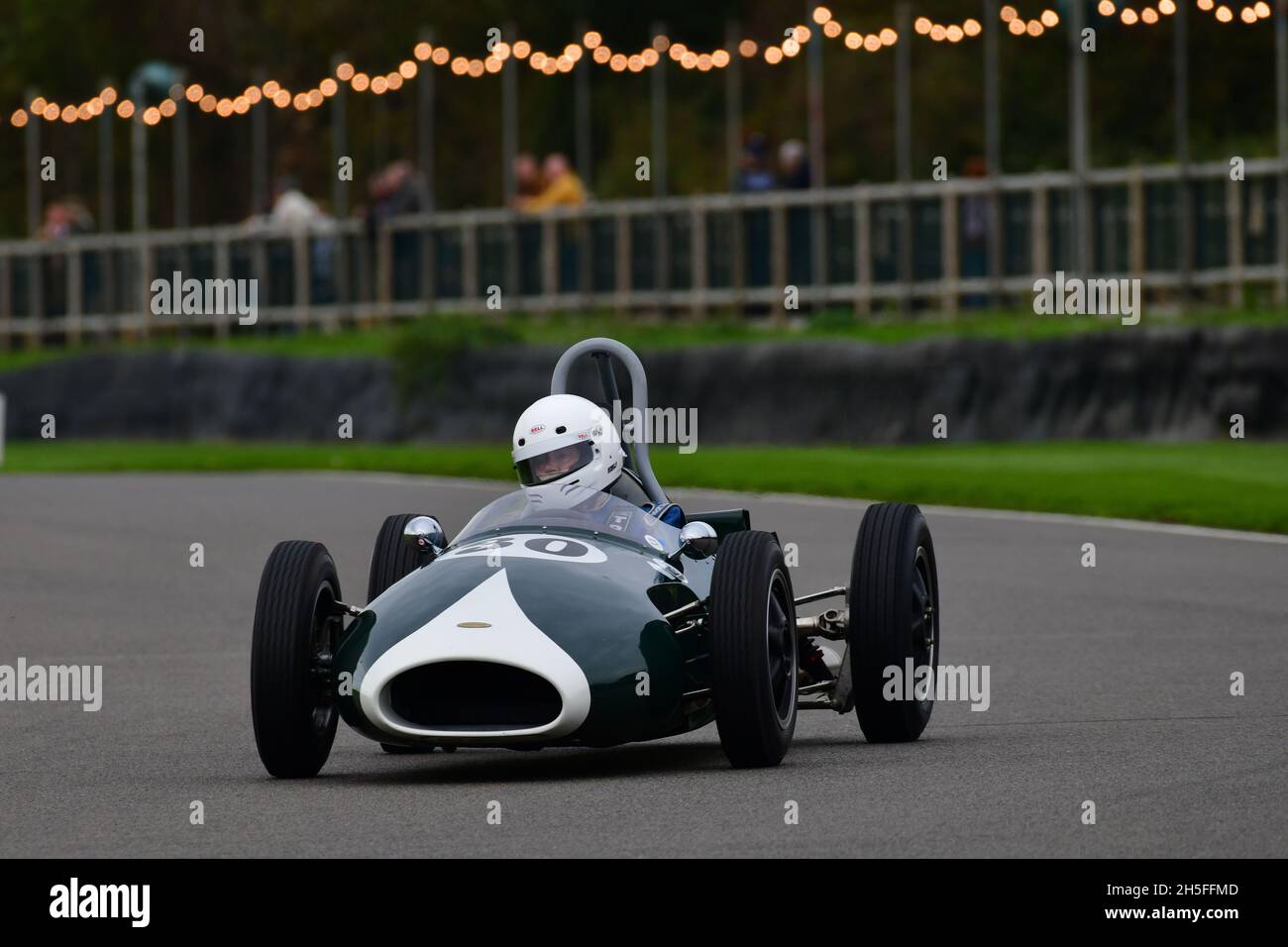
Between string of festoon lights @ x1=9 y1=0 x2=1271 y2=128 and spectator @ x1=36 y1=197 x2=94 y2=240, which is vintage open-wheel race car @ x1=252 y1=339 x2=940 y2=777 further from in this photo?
spectator @ x1=36 y1=197 x2=94 y2=240

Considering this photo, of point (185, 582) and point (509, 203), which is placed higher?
point (509, 203)

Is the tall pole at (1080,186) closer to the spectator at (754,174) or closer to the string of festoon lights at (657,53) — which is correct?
the string of festoon lights at (657,53)

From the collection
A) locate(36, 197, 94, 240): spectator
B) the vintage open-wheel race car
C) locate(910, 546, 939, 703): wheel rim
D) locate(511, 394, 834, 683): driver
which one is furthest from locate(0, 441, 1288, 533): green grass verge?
locate(36, 197, 94, 240): spectator

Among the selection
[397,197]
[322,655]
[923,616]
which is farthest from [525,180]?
[322,655]

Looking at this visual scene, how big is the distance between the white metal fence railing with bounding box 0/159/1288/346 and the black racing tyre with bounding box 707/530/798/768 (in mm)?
17789

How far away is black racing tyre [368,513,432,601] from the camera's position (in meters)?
10.6

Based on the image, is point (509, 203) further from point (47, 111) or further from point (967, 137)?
point (967, 137)

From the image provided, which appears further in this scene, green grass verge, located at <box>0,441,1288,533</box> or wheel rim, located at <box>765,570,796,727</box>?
green grass verge, located at <box>0,441,1288,533</box>

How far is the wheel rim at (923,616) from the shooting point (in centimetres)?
1037

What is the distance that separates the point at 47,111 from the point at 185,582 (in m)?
23.5

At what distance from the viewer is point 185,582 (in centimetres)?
1702

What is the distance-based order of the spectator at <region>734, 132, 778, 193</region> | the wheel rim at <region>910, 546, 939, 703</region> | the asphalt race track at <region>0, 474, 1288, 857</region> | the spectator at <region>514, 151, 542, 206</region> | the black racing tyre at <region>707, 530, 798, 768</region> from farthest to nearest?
the spectator at <region>514, 151, 542, 206</region> < the spectator at <region>734, 132, 778, 193</region> < the wheel rim at <region>910, 546, 939, 703</region> < the black racing tyre at <region>707, 530, 798, 768</region> < the asphalt race track at <region>0, 474, 1288, 857</region>

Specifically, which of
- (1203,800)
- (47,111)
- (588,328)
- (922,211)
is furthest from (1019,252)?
(1203,800)
